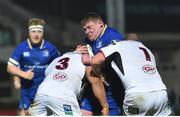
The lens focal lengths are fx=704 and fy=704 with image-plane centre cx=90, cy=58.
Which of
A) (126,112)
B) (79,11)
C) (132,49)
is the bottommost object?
(126,112)

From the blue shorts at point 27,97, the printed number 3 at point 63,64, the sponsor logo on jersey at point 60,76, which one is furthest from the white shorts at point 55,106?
the blue shorts at point 27,97

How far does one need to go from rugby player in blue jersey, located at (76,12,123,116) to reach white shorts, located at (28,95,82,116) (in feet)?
0.95

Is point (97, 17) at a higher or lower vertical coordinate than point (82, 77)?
higher

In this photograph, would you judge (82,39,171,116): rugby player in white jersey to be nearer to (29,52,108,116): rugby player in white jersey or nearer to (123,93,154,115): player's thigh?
(123,93,154,115): player's thigh

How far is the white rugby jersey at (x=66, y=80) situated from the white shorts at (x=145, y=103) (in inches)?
25.7

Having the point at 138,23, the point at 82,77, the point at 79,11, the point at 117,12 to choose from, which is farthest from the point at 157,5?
the point at 82,77

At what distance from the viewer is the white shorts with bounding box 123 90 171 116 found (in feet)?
22.4

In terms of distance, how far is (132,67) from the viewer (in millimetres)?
6816

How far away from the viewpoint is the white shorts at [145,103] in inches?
269

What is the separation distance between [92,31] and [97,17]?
0.50 ft

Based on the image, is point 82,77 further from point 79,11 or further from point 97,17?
point 79,11

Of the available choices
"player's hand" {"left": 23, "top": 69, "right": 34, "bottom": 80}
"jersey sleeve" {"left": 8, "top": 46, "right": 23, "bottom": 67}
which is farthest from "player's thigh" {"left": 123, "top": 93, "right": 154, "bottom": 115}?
"jersey sleeve" {"left": 8, "top": 46, "right": 23, "bottom": 67}

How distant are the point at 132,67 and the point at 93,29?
635 mm

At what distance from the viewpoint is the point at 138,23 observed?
19.3 metres
